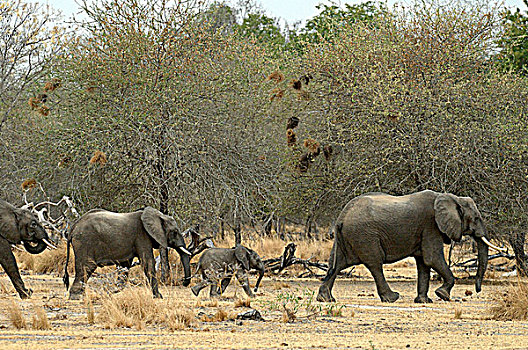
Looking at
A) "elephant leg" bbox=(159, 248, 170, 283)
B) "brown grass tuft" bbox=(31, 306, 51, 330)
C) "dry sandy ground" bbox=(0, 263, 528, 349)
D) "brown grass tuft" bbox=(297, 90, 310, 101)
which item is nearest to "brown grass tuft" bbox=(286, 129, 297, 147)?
"brown grass tuft" bbox=(297, 90, 310, 101)

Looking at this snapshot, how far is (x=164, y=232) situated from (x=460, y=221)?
Answer: 5431mm

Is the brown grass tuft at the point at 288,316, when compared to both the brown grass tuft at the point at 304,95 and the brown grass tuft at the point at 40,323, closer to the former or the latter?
the brown grass tuft at the point at 40,323

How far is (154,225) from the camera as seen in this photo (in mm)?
15781

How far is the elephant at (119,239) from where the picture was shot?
15.5 m

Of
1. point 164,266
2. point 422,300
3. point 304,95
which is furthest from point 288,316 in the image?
point 304,95

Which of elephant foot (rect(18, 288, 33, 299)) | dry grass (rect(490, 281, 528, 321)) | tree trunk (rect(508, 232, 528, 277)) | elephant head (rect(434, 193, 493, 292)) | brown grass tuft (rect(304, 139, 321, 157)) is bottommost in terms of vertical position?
tree trunk (rect(508, 232, 528, 277))

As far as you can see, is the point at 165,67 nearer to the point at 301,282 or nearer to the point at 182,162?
the point at 182,162

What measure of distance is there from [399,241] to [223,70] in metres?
7.65

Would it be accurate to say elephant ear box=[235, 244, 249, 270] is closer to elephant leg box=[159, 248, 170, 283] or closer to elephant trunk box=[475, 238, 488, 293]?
elephant leg box=[159, 248, 170, 283]

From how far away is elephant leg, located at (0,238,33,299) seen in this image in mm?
15617

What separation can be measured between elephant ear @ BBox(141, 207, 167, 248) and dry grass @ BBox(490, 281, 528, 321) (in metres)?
6.34

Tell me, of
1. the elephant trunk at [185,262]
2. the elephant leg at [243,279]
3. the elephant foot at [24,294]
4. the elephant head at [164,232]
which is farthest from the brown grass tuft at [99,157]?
the elephant leg at [243,279]

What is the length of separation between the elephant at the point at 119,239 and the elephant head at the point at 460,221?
15.5 ft

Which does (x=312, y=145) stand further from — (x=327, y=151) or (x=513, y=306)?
(x=513, y=306)
